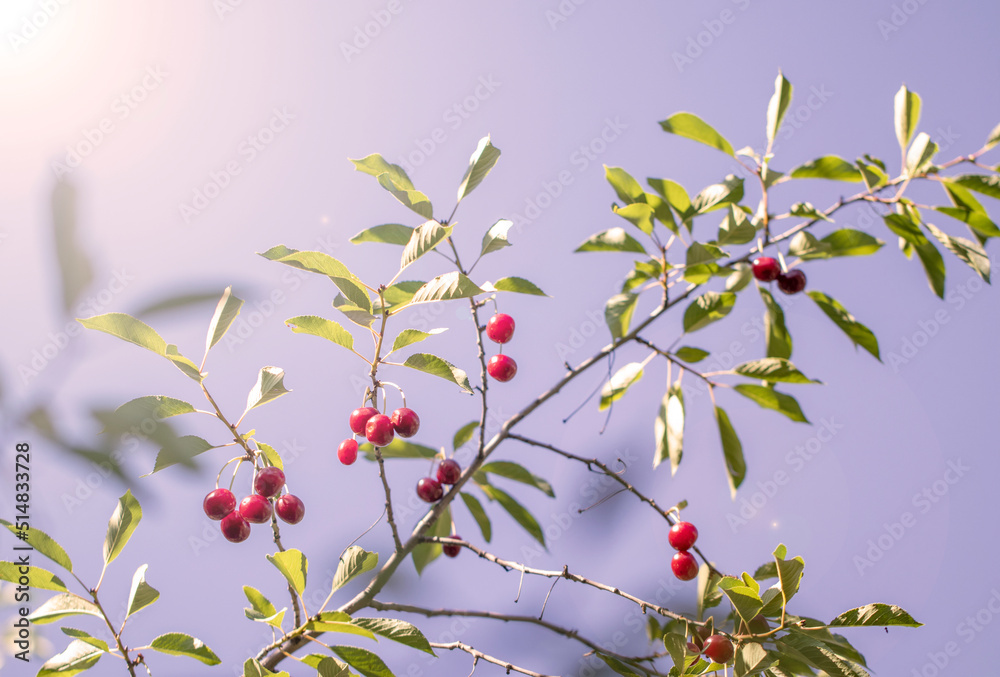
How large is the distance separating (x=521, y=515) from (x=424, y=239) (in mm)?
785

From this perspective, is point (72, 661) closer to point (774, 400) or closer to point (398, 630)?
point (398, 630)

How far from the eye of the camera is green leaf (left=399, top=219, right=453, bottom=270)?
118 cm

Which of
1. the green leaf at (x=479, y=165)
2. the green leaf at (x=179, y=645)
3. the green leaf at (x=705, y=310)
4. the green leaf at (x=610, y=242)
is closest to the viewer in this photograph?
the green leaf at (x=179, y=645)

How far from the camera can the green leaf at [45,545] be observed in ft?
3.50

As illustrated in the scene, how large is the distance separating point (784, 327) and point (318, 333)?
3.70 ft

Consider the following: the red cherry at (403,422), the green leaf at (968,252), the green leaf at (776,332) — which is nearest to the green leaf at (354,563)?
the red cherry at (403,422)

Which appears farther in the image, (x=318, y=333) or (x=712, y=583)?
(x=712, y=583)

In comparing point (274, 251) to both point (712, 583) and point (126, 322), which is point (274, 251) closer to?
point (126, 322)

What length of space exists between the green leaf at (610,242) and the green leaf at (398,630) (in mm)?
979

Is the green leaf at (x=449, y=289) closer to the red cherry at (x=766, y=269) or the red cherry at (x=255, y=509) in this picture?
the red cherry at (x=255, y=509)

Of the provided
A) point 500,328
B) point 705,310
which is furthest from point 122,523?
point 705,310

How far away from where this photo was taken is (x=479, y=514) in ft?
5.65

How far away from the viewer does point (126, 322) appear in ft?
3.63

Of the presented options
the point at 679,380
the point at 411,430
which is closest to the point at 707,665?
the point at 679,380
